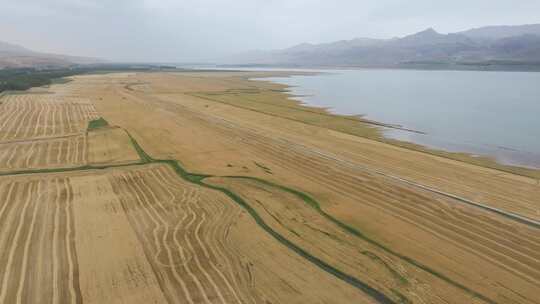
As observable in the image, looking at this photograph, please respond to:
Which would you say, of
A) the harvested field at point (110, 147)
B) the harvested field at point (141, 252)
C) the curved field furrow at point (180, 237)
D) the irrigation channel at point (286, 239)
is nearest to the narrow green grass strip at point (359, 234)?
the irrigation channel at point (286, 239)

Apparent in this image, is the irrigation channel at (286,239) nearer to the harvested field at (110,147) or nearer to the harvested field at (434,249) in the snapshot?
the harvested field at (434,249)

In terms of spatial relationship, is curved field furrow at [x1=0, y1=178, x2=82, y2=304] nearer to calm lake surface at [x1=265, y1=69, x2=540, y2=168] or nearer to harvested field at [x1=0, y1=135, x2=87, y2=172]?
harvested field at [x1=0, y1=135, x2=87, y2=172]

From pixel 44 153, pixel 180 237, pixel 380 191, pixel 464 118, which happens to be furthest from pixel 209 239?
pixel 464 118

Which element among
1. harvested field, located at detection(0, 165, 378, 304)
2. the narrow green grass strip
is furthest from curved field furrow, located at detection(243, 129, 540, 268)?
harvested field, located at detection(0, 165, 378, 304)

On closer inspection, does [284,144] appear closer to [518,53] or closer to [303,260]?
[303,260]

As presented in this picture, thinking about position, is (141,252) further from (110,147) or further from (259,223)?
(110,147)

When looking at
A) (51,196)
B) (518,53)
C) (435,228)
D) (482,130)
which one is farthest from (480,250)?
(518,53)
